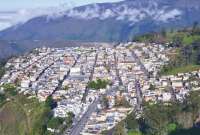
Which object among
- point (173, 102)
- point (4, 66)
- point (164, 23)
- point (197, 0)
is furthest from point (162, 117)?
point (197, 0)

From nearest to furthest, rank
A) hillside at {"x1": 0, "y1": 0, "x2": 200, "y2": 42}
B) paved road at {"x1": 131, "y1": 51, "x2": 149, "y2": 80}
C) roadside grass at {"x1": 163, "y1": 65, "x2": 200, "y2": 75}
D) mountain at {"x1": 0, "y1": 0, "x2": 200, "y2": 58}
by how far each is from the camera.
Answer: roadside grass at {"x1": 163, "y1": 65, "x2": 200, "y2": 75} < paved road at {"x1": 131, "y1": 51, "x2": 149, "y2": 80} < mountain at {"x1": 0, "y1": 0, "x2": 200, "y2": 58} < hillside at {"x1": 0, "y1": 0, "x2": 200, "y2": 42}

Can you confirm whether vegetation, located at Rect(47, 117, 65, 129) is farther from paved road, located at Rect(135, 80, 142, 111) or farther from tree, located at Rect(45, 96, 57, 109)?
paved road, located at Rect(135, 80, 142, 111)

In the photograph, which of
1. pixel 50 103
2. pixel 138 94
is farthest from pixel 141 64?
pixel 50 103

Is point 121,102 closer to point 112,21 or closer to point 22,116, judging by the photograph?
point 22,116

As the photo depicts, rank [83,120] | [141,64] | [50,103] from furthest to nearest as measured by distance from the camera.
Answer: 1. [141,64]
2. [50,103]
3. [83,120]

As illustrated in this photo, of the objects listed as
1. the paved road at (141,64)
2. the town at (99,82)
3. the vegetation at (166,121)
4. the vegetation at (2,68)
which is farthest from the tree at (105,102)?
the vegetation at (2,68)

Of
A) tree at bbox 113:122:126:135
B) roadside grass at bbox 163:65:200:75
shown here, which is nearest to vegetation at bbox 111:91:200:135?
tree at bbox 113:122:126:135

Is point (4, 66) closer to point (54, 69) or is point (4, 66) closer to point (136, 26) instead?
point (54, 69)
